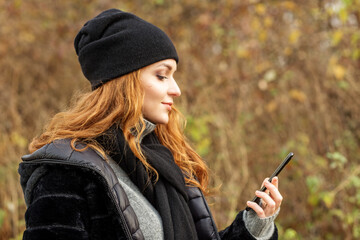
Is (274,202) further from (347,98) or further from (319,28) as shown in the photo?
(319,28)

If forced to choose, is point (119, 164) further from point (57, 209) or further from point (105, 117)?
point (57, 209)

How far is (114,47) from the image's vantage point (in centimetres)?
194

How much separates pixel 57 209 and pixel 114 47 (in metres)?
0.75

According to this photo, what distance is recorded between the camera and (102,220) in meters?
1.66

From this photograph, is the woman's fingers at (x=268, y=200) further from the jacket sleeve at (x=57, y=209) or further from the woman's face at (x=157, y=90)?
the jacket sleeve at (x=57, y=209)

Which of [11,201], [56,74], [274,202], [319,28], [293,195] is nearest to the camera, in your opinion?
[274,202]

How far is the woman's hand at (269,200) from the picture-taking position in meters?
1.87

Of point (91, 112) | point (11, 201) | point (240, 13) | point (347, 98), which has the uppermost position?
point (240, 13)

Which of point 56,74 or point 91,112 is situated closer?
point 91,112

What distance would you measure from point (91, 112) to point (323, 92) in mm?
4251

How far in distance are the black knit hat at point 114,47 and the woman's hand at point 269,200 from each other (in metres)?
0.75

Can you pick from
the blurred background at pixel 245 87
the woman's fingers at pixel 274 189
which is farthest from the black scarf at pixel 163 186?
the blurred background at pixel 245 87

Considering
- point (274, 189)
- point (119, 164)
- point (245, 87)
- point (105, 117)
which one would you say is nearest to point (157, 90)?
point (105, 117)

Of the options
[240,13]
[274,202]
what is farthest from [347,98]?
[274,202]
